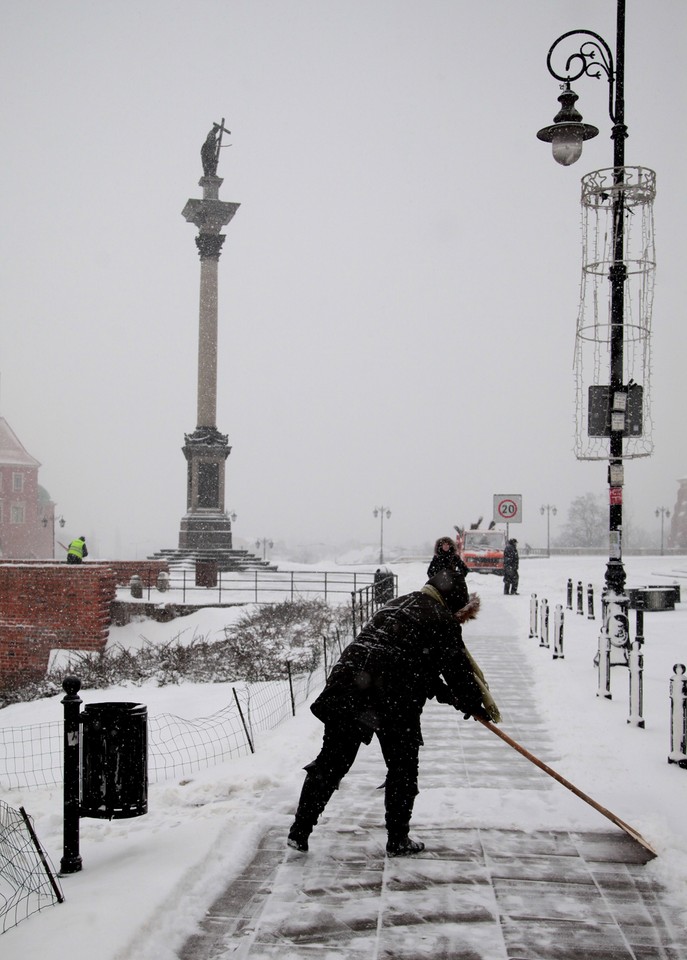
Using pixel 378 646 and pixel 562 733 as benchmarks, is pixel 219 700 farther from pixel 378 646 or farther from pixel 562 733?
pixel 378 646

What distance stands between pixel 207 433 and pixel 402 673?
3322cm

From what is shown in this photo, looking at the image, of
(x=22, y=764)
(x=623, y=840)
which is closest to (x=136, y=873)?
(x=623, y=840)

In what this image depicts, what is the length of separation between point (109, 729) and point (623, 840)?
10.8 ft

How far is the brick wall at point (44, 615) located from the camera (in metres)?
18.2

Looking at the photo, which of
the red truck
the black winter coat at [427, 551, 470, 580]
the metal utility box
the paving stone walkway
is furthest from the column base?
the black winter coat at [427, 551, 470, 580]

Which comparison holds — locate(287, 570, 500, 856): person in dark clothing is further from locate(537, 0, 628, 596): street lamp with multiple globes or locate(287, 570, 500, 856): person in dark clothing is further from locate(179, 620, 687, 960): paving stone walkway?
locate(537, 0, 628, 596): street lamp with multiple globes

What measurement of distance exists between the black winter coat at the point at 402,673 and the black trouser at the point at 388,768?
6 cm

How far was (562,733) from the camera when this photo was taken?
27.0ft

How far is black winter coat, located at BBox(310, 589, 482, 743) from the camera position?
16.5 ft

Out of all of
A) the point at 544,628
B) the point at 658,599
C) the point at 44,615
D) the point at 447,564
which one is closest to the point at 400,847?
the point at 447,564

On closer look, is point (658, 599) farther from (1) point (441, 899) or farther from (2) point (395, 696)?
(1) point (441, 899)

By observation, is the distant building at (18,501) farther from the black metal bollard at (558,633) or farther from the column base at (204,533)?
the black metal bollard at (558,633)

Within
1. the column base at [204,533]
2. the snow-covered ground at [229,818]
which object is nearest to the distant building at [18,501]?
the column base at [204,533]

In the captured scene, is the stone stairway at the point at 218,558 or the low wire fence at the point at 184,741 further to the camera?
the stone stairway at the point at 218,558
